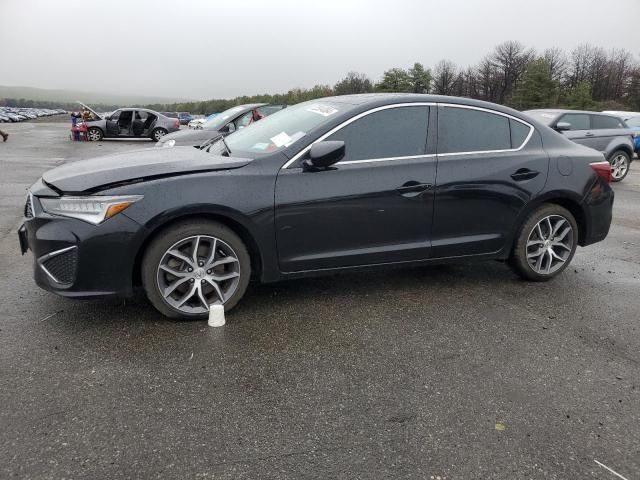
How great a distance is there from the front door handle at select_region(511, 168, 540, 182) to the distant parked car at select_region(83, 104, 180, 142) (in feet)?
66.2

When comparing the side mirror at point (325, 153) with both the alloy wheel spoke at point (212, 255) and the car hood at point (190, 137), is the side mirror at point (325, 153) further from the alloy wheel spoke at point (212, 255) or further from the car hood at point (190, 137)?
the car hood at point (190, 137)

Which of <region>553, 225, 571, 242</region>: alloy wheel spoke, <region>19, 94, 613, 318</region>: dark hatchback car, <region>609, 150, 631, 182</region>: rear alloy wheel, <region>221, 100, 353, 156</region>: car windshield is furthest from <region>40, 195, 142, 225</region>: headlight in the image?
<region>609, 150, 631, 182</region>: rear alloy wheel

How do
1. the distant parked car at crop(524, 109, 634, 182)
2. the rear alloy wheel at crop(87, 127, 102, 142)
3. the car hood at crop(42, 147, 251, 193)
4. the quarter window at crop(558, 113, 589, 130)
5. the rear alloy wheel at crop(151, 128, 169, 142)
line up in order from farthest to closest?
the rear alloy wheel at crop(151, 128, 169, 142) → the rear alloy wheel at crop(87, 127, 102, 142) → the distant parked car at crop(524, 109, 634, 182) → the quarter window at crop(558, 113, 589, 130) → the car hood at crop(42, 147, 251, 193)

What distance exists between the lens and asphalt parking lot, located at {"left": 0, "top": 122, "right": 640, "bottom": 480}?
2.29m

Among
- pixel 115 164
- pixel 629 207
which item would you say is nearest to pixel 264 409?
pixel 115 164

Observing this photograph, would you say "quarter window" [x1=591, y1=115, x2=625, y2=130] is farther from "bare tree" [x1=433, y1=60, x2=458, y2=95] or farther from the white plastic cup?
"bare tree" [x1=433, y1=60, x2=458, y2=95]

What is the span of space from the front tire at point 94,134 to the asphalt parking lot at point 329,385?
19.7m

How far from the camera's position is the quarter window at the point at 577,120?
11929 mm

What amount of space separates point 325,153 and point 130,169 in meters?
1.34

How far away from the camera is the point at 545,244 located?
4.64m

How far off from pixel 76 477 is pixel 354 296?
2552 mm

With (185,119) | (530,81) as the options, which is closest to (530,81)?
(530,81)

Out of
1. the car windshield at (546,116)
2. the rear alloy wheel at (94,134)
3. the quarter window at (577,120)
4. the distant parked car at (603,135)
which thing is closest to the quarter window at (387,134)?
the car windshield at (546,116)

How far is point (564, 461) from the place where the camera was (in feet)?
7.64
